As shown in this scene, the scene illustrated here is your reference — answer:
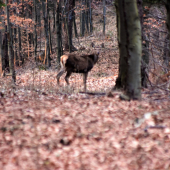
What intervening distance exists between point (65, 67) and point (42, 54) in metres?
13.4

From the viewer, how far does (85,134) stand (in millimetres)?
4449

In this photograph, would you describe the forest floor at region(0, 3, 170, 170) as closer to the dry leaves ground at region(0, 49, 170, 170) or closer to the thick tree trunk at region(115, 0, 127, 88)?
the dry leaves ground at region(0, 49, 170, 170)

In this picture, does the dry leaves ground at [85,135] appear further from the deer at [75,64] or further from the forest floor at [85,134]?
the deer at [75,64]

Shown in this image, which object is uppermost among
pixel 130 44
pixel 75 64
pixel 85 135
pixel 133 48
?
pixel 130 44

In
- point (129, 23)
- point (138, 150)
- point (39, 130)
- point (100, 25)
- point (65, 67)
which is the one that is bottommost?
point (138, 150)

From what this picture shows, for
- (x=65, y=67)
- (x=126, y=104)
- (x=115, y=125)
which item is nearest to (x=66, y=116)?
(x=115, y=125)

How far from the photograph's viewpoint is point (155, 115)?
16.4 feet

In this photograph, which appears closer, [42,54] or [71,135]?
[71,135]

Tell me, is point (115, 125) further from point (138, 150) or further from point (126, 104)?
point (126, 104)

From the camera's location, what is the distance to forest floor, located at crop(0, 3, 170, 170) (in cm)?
383

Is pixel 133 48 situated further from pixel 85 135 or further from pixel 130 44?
pixel 85 135

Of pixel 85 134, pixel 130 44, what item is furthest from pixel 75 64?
pixel 85 134

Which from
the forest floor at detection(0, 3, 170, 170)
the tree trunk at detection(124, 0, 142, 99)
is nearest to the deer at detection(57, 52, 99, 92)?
the forest floor at detection(0, 3, 170, 170)

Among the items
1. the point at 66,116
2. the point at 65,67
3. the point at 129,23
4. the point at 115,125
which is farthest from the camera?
the point at 65,67
